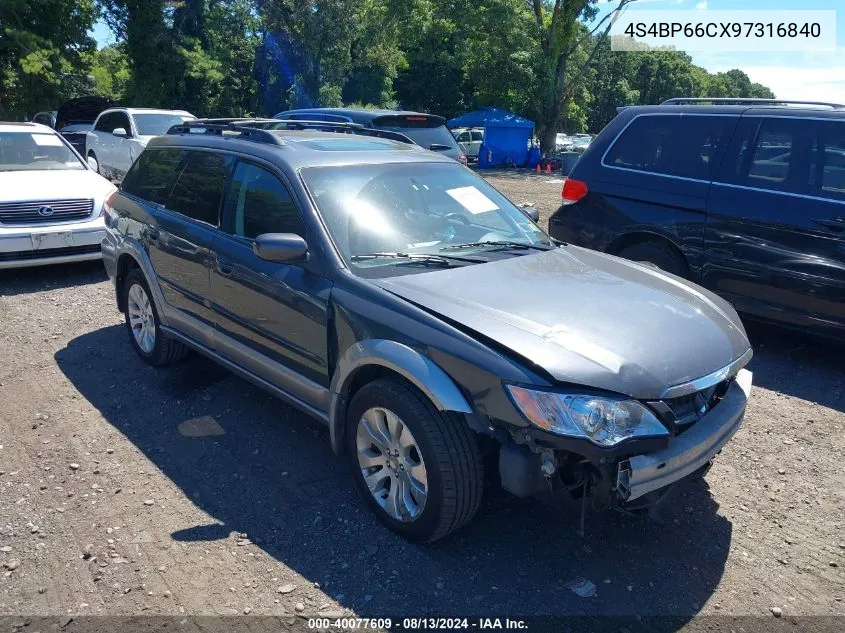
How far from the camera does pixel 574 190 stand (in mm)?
6609

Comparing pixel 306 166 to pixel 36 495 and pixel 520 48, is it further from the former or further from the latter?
pixel 520 48

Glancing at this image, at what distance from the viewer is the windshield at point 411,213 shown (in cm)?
368

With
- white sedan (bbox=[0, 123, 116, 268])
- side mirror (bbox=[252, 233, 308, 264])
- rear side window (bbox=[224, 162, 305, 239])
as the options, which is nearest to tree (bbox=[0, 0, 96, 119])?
white sedan (bbox=[0, 123, 116, 268])

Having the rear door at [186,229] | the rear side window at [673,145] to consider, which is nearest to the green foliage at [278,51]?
the rear door at [186,229]

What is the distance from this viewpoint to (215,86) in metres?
28.0

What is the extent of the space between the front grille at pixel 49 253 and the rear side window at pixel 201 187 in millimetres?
3329

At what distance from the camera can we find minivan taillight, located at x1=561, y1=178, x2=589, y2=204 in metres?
6.55

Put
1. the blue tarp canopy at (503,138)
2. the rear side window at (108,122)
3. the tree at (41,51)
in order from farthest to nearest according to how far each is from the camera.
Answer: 1. the blue tarp canopy at (503,138)
2. the tree at (41,51)
3. the rear side window at (108,122)

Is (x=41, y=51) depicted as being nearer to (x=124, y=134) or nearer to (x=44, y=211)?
(x=124, y=134)

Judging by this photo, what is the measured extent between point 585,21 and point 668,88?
156 feet

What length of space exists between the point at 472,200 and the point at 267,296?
138 cm

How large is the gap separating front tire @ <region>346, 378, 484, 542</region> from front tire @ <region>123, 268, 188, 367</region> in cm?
224

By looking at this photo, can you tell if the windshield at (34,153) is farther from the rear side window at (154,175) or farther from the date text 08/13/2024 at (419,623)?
the date text 08/13/2024 at (419,623)

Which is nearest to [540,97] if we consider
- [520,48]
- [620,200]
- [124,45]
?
[520,48]
